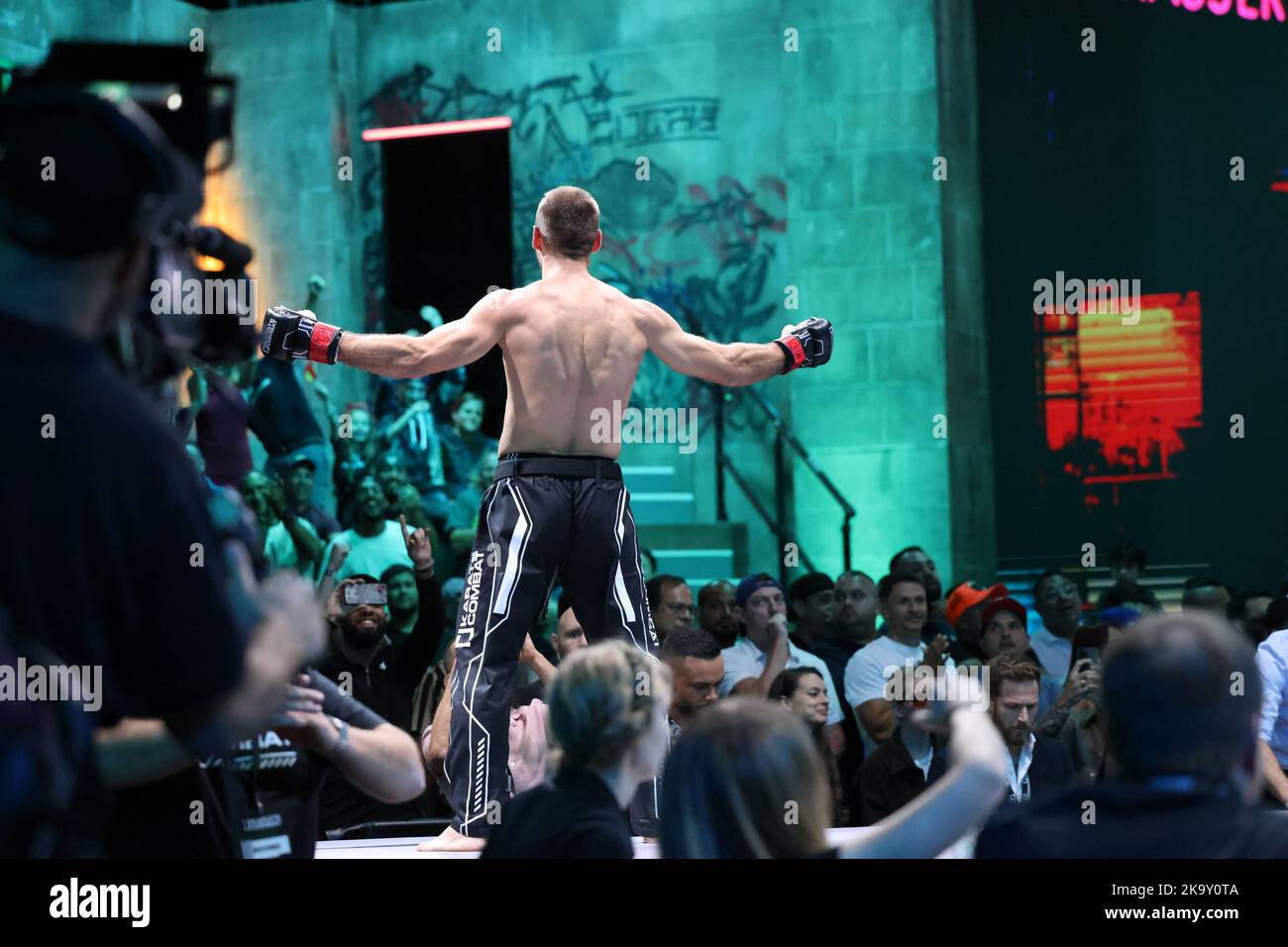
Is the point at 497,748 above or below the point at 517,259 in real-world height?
below

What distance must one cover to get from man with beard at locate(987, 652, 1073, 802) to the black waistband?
1.56 meters

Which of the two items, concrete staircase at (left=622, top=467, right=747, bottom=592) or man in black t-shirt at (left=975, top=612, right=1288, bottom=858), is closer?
man in black t-shirt at (left=975, top=612, right=1288, bottom=858)

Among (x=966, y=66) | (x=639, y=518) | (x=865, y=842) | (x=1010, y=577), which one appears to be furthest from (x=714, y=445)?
(x=865, y=842)

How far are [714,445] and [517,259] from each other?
2295 mm

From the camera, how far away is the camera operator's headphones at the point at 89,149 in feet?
5.86

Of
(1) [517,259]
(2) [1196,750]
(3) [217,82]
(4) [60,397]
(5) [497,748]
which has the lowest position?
(5) [497,748]

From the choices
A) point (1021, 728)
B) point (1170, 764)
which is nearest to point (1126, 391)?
point (1021, 728)

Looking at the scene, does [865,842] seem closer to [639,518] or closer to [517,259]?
[639,518]

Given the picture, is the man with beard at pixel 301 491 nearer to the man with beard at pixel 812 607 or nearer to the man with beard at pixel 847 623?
the man with beard at pixel 812 607

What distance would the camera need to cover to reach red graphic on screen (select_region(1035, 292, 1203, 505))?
1289 cm

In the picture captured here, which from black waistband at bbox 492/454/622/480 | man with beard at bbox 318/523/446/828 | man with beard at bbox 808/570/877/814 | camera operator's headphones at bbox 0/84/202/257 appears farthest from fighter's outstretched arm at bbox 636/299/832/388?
camera operator's headphones at bbox 0/84/202/257

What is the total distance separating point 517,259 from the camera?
13164 millimetres

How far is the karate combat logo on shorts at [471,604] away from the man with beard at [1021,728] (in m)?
1.83

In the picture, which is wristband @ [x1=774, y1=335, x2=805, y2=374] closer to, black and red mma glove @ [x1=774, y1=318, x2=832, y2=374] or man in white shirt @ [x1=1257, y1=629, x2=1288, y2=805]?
black and red mma glove @ [x1=774, y1=318, x2=832, y2=374]
